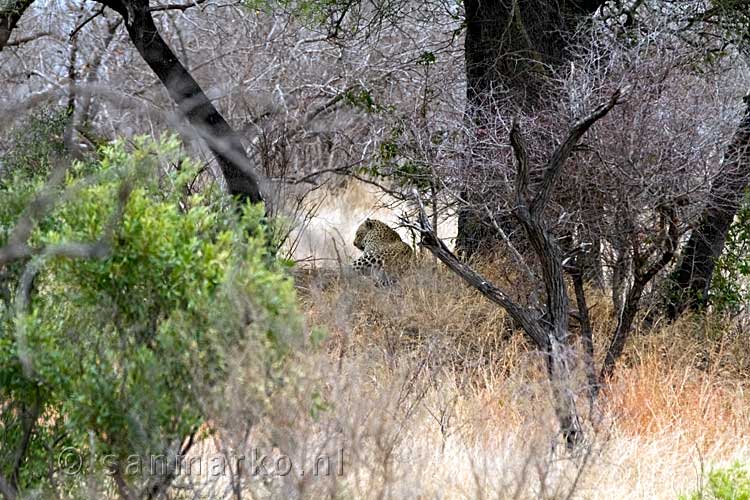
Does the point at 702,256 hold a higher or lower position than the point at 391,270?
lower

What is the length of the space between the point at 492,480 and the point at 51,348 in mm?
1950

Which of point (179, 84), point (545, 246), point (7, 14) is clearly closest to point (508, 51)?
point (179, 84)

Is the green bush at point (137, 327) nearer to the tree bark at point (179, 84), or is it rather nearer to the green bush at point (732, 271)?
the tree bark at point (179, 84)

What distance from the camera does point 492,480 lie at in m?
4.14

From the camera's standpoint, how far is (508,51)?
25.1ft

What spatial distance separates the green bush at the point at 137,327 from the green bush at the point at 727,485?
2.03m

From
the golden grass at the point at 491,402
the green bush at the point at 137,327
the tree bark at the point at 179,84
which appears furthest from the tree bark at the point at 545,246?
the tree bark at the point at 179,84

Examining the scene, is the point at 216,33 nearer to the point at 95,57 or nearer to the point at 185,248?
the point at 95,57

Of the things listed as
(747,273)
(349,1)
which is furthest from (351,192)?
(747,273)

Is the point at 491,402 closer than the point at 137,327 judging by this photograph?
No

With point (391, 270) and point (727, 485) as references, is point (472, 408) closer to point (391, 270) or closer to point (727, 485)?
point (727, 485)

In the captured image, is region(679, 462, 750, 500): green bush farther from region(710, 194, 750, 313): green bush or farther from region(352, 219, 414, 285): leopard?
region(352, 219, 414, 285): leopard

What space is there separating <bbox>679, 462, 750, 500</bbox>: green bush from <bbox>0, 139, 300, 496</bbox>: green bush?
203cm

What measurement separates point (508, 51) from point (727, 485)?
14.4ft
